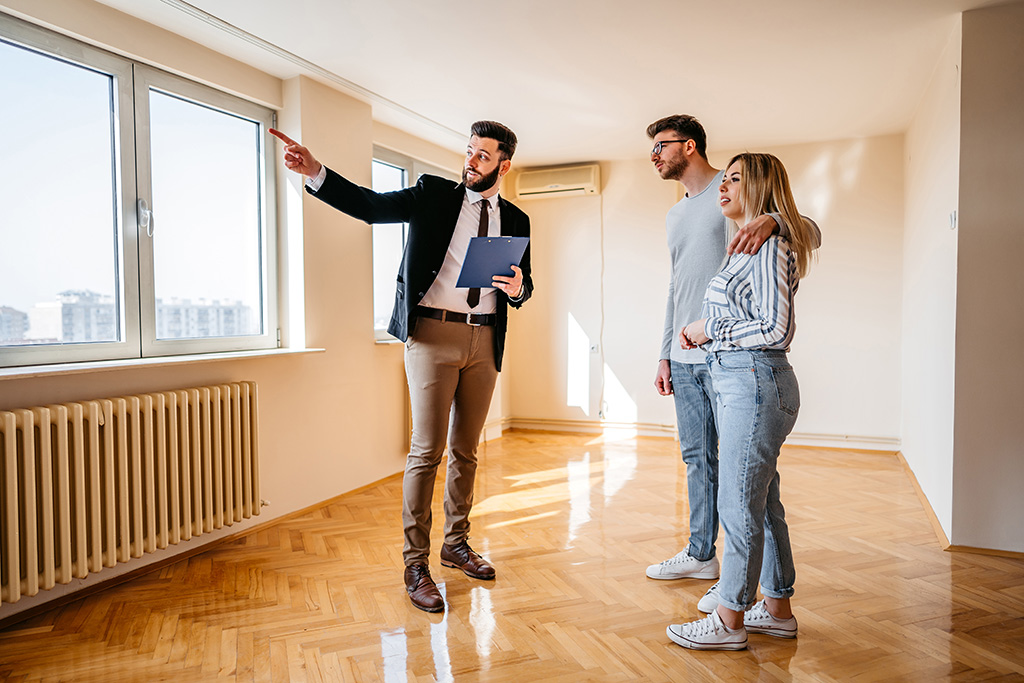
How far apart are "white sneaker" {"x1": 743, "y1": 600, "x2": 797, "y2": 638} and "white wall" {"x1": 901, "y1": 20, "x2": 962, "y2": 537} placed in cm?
141

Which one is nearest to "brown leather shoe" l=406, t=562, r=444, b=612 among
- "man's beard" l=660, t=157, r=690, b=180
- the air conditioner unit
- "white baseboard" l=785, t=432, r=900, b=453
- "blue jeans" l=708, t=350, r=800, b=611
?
"blue jeans" l=708, t=350, r=800, b=611

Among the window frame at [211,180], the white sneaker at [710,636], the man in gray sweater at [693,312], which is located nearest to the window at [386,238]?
the window frame at [211,180]

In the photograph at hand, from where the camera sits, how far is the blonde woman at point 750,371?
1.75 meters

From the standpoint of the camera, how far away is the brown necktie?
2.44 m

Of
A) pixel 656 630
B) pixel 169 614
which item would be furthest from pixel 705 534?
pixel 169 614

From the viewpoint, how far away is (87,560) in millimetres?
2430

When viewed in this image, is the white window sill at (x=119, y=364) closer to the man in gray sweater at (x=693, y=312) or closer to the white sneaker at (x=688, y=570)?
the man in gray sweater at (x=693, y=312)

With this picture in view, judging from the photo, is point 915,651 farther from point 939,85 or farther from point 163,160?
point 163,160

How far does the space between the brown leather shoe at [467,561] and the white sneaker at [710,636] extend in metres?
0.79

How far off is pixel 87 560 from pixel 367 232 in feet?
7.39

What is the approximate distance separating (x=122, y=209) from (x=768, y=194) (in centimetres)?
249

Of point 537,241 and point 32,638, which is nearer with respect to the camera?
point 32,638

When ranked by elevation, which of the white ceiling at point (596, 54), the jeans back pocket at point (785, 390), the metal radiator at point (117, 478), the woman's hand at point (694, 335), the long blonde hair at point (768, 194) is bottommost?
the metal radiator at point (117, 478)

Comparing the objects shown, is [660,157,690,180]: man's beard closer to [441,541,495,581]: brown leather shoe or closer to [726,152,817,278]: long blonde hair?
[726,152,817,278]: long blonde hair
